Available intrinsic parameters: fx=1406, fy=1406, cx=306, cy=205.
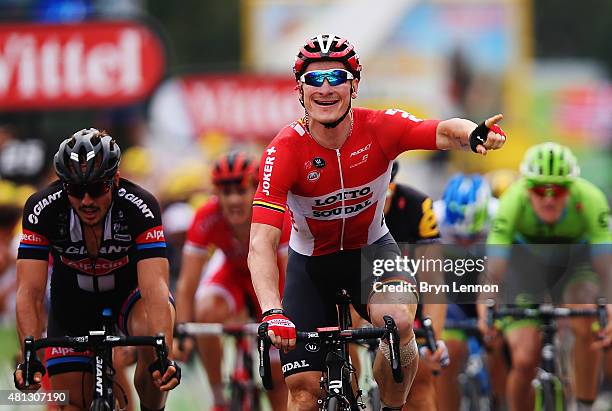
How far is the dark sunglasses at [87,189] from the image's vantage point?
8.20m

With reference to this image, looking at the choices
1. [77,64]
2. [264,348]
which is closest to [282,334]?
[264,348]

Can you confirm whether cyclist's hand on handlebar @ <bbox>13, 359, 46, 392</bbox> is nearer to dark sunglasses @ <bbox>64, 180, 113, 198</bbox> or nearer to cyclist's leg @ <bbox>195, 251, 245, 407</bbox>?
dark sunglasses @ <bbox>64, 180, 113, 198</bbox>

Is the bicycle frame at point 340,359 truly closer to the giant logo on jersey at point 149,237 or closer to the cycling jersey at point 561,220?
the giant logo on jersey at point 149,237

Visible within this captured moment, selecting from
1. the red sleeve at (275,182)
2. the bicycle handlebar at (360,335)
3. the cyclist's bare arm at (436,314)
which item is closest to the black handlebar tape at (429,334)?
the cyclist's bare arm at (436,314)

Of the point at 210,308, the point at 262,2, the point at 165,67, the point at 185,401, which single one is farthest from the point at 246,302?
the point at 262,2

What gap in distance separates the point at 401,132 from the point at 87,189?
1.87 meters

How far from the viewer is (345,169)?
26.9 feet

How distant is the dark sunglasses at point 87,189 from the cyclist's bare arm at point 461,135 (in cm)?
→ 198

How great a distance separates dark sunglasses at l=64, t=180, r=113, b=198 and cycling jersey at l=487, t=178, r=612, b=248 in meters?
3.77

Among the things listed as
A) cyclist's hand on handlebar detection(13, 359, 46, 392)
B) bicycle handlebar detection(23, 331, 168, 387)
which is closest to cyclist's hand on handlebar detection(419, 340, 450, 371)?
bicycle handlebar detection(23, 331, 168, 387)

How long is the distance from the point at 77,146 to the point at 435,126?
2.09 meters

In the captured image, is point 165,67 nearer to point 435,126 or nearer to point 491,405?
point 491,405

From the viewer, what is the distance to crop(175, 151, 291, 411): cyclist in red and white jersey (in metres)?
11.1

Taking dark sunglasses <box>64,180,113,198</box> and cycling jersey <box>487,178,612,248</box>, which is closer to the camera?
dark sunglasses <box>64,180,113,198</box>
